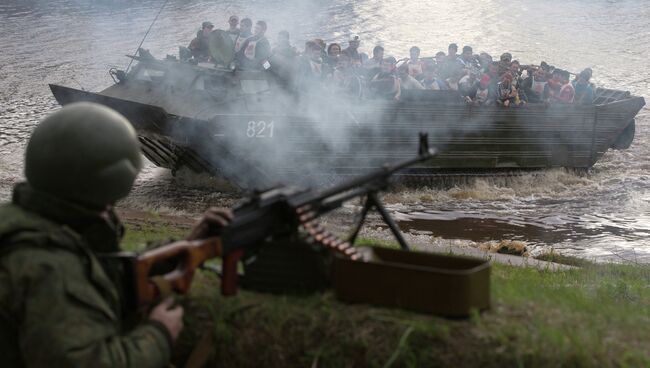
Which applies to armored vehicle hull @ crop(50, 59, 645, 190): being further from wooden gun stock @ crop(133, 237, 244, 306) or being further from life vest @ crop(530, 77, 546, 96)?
wooden gun stock @ crop(133, 237, 244, 306)

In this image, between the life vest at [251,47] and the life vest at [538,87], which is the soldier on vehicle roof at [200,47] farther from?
the life vest at [538,87]

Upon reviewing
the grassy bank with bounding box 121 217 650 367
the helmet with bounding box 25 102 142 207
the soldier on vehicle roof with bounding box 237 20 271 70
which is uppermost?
the helmet with bounding box 25 102 142 207

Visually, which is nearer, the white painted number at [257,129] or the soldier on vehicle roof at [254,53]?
the white painted number at [257,129]

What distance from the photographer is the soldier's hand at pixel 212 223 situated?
10.4 ft

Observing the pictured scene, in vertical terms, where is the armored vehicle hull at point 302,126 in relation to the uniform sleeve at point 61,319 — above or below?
below

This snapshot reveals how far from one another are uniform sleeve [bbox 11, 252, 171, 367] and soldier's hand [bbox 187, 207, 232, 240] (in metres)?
0.65

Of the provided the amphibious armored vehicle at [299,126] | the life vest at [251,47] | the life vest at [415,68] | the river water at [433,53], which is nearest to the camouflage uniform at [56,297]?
the amphibious armored vehicle at [299,126]

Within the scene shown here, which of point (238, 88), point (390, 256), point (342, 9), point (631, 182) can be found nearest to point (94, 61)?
point (342, 9)

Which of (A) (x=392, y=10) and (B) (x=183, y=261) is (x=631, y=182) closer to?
(B) (x=183, y=261)

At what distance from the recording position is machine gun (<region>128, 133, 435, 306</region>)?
2.95 meters

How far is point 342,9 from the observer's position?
103ft

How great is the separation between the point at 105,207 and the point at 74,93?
1016 centimetres

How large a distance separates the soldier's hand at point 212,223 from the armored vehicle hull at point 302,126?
8646 millimetres

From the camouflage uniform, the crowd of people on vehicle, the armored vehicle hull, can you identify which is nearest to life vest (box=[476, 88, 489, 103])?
the crowd of people on vehicle
